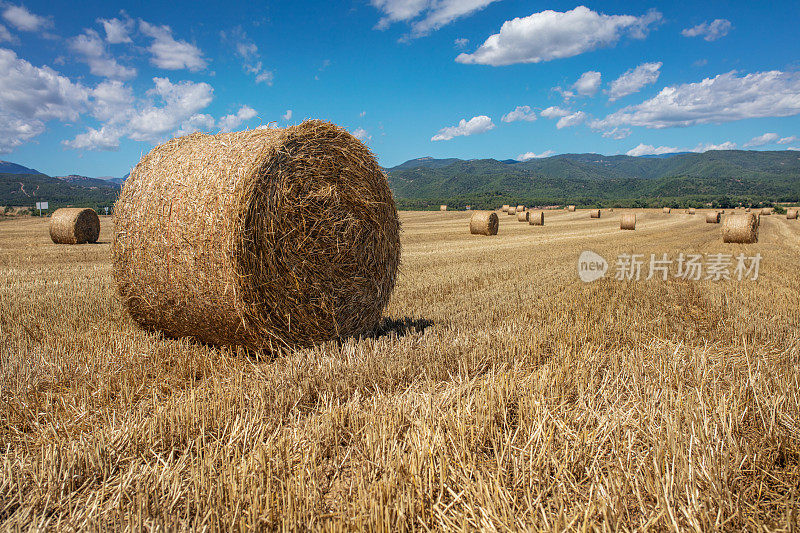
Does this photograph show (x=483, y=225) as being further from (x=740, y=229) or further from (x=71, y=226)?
(x=71, y=226)

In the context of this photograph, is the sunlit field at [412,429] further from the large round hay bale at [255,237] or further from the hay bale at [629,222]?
the hay bale at [629,222]

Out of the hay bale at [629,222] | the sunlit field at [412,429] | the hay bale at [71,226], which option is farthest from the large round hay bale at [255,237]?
the hay bale at [629,222]

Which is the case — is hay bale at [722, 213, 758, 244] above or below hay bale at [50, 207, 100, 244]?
below

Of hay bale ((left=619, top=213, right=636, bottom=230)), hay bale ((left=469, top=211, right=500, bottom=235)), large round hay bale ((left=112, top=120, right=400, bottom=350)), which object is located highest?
large round hay bale ((left=112, top=120, right=400, bottom=350))

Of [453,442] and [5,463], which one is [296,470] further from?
[5,463]

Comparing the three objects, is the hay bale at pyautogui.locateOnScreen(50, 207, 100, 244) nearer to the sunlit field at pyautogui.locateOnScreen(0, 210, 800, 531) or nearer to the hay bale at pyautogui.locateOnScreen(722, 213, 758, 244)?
the sunlit field at pyautogui.locateOnScreen(0, 210, 800, 531)

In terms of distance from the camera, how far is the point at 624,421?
289 cm

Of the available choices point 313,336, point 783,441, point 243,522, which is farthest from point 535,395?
point 313,336

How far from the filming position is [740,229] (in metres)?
18.4

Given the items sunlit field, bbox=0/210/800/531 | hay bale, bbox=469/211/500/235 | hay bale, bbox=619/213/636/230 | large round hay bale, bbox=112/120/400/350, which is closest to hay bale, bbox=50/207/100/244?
sunlit field, bbox=0/210/800/531

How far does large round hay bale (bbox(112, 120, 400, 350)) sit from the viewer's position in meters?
4.41

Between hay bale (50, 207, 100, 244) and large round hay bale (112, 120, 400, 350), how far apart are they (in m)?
14.5

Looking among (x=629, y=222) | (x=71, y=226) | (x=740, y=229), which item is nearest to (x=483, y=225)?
(x=629, y=222)

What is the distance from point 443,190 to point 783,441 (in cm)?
14099
